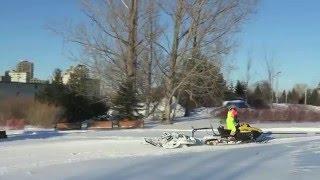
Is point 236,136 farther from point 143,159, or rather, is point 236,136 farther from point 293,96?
point 293,96

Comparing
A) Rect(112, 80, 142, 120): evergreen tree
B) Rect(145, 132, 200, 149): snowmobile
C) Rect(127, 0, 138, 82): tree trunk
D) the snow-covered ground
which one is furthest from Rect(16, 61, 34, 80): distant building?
Rect(145, 132, 200, 149): snowmobile

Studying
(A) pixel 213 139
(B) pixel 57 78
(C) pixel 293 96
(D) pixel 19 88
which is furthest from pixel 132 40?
(C) pixel 293 96

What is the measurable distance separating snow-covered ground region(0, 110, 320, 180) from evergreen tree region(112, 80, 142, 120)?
10199 millimetres

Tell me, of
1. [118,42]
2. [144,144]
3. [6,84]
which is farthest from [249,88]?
[144,144]

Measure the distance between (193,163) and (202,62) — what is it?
2252 cm

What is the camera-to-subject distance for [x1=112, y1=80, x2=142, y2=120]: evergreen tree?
36938mm

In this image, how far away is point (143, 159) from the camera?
1802cm

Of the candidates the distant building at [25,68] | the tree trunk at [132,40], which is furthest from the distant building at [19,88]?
the distant building at [25,68]

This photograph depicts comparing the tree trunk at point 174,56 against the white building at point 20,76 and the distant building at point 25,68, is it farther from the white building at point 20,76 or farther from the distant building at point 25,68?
the distant building at point 25,68

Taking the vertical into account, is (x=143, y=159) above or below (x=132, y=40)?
below

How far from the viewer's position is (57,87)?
129 ft

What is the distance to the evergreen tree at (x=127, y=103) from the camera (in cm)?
3694

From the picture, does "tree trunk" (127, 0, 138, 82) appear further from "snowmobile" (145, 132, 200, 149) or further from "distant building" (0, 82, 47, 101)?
"distant building" (0, 82, 47, 101)

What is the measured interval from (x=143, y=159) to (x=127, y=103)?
1903 centimetres
